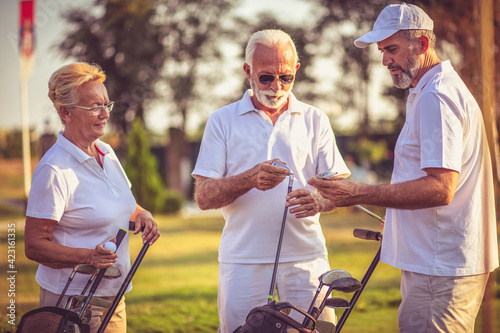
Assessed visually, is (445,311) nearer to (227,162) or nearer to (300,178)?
(300,178)

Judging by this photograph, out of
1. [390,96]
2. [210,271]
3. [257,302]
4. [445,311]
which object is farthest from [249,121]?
[390,96]

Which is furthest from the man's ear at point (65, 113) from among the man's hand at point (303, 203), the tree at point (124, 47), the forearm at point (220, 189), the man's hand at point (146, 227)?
the tree at point (124, 47)

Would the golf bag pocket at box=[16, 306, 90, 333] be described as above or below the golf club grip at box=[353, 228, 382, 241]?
below

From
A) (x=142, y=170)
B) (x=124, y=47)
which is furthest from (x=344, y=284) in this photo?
(x=124, y=47)

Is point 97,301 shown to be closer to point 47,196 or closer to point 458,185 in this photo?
point 47,196

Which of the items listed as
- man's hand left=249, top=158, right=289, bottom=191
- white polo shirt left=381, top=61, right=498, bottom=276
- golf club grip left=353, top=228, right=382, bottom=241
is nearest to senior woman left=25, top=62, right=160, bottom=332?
man's hand left=249, top=158, right=289, bottom=191

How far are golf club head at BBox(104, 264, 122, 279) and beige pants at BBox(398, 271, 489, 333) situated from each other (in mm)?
1283

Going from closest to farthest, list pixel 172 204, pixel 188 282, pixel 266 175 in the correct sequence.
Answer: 1. pixel 266 175
2. pixel 188 282
3. pixel 172 204

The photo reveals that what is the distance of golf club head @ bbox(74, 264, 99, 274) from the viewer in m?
2.50

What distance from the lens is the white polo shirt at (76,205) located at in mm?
2600

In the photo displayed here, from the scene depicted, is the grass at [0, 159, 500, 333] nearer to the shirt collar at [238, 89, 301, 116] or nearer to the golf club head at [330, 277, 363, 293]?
the shirt collar at [238, 89, 301, 116]

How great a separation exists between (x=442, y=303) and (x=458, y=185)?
492 millimetres

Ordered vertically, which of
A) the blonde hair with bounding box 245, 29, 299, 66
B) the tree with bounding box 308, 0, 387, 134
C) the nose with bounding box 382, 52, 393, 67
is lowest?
the nose with bounding box 382, 52, 393, 67

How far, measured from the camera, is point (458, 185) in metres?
2.44
